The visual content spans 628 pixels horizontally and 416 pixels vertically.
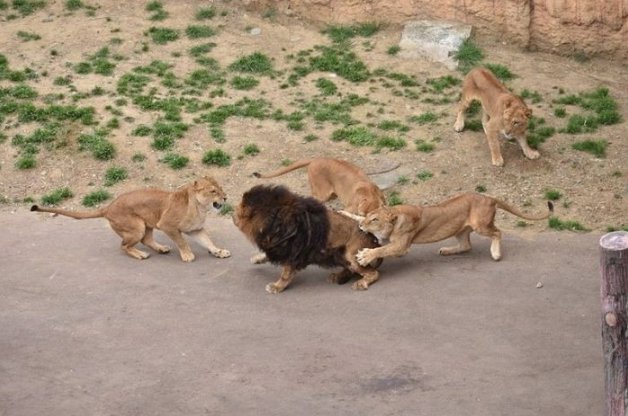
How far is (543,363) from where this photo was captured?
426 inches

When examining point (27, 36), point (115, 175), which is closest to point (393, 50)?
point (115, 175)

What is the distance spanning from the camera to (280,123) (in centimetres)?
1738

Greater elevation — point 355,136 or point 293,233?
point 293,233

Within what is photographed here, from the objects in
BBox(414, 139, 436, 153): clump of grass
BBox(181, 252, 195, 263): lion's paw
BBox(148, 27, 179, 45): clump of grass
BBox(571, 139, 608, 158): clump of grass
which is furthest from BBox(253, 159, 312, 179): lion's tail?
BBox(148, 27, 179, 45): clump of grass

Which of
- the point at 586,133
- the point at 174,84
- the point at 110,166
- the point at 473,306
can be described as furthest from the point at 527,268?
the point at 174,84

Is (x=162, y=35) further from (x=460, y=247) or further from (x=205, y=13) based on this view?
(x=460, y=247)

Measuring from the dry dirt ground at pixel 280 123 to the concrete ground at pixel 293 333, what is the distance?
4.99 feet

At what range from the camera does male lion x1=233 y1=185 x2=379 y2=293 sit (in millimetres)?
12711

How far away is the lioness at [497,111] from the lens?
15.9 metres

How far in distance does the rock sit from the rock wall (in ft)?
0.76

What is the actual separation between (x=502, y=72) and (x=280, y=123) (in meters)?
3.70

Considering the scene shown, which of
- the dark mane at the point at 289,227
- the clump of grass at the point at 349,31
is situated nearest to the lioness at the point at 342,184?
the dark mane at the point at 289,227

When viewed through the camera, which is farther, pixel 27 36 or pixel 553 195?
pixel 27 36

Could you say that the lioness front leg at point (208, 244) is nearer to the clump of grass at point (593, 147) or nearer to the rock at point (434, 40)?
the clump of grass at point (593, 147)
